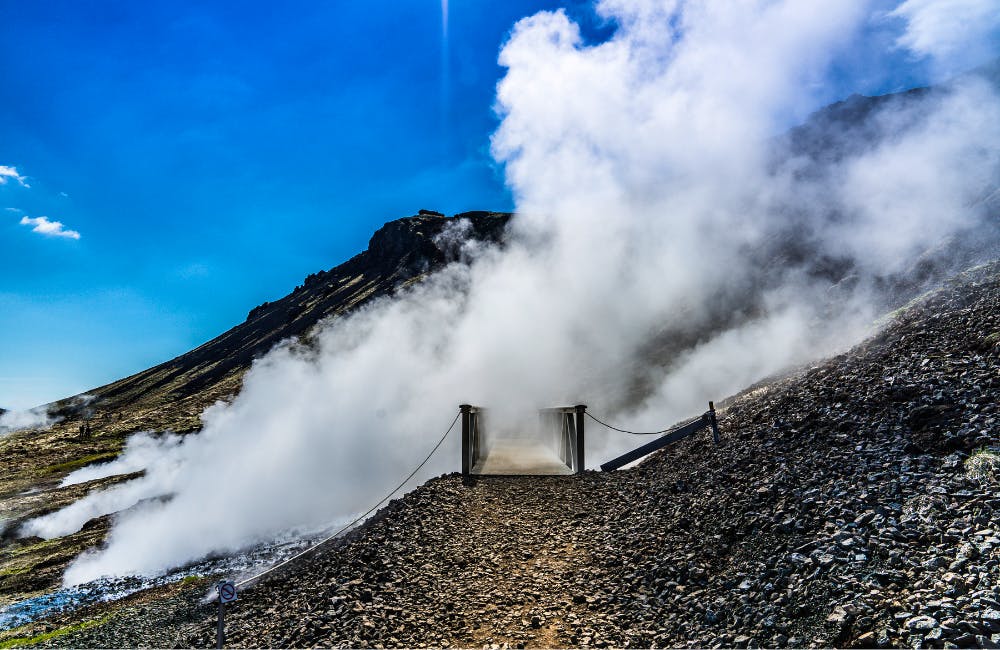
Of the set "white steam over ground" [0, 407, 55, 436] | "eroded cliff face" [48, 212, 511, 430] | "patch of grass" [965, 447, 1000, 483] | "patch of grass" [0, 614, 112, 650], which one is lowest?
"patch of grass" [0, 614, 112, 650]

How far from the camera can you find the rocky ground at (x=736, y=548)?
225 inches

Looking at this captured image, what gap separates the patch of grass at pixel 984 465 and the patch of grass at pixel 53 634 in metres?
15.6

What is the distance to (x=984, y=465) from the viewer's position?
6.72 m

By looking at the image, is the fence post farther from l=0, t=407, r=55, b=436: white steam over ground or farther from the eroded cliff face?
l=0, t=407, r=55, b=436: white steam over ground

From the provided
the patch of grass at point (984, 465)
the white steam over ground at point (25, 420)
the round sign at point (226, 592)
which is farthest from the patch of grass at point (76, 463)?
the patch of grass at point (984, 465)

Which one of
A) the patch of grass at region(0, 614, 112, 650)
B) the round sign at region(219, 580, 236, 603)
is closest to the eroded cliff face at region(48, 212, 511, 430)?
the patch of grass at region(0, 614, 112, 650)

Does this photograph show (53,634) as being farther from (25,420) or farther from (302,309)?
(25,420)

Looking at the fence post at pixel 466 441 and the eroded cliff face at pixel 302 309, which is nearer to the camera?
the fence post at pixel 466 441

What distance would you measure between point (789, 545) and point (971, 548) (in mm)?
1898

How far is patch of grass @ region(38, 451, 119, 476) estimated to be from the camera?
43.1 m

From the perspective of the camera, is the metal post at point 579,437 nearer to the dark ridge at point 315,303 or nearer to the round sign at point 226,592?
the round sign at point 226,592

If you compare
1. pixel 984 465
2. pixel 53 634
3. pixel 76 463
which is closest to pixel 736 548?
pixel 984 465

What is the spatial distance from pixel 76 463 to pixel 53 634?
4542 centimetres

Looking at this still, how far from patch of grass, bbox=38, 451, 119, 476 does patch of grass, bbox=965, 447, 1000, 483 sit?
56954 mm
